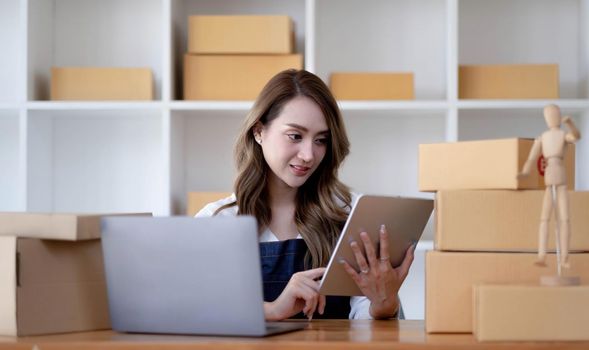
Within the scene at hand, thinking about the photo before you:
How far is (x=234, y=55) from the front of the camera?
315cm

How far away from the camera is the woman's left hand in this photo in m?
1.83

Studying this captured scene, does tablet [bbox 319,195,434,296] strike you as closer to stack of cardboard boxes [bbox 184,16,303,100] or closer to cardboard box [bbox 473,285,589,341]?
cardboard box [bbox 473,285,589,341]

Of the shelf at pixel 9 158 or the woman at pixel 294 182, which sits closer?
the woman at pixel 294 182

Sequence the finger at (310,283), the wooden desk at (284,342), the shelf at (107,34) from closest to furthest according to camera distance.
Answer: the wooden desk at (284,342) → the finger at (310,283) → the shelf at (107,34)

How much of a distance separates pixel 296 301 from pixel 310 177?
0.63 m

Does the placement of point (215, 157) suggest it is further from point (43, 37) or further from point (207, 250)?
point (207, 250)

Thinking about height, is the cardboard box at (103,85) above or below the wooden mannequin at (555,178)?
above

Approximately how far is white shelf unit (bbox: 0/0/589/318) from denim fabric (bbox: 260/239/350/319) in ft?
2.84

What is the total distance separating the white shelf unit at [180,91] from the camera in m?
3.22

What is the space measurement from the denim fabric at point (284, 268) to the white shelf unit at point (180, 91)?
87 cm

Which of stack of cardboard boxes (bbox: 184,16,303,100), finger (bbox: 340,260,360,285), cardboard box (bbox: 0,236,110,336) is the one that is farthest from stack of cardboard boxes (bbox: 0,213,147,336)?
stack of cardboard boxes (bbox: 184,16,303,100)

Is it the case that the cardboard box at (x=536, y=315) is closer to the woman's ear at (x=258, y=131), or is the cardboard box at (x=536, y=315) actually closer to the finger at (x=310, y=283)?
the finger at (x=310, y=283)

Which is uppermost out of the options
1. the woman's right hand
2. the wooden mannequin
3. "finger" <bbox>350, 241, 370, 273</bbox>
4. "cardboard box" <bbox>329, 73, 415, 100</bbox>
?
"cardboard box" <bbox>329, 73, 415, 100</bbox>

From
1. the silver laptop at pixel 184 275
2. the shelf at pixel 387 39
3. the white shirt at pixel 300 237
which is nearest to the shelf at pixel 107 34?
the shelf at pixel 387 39
